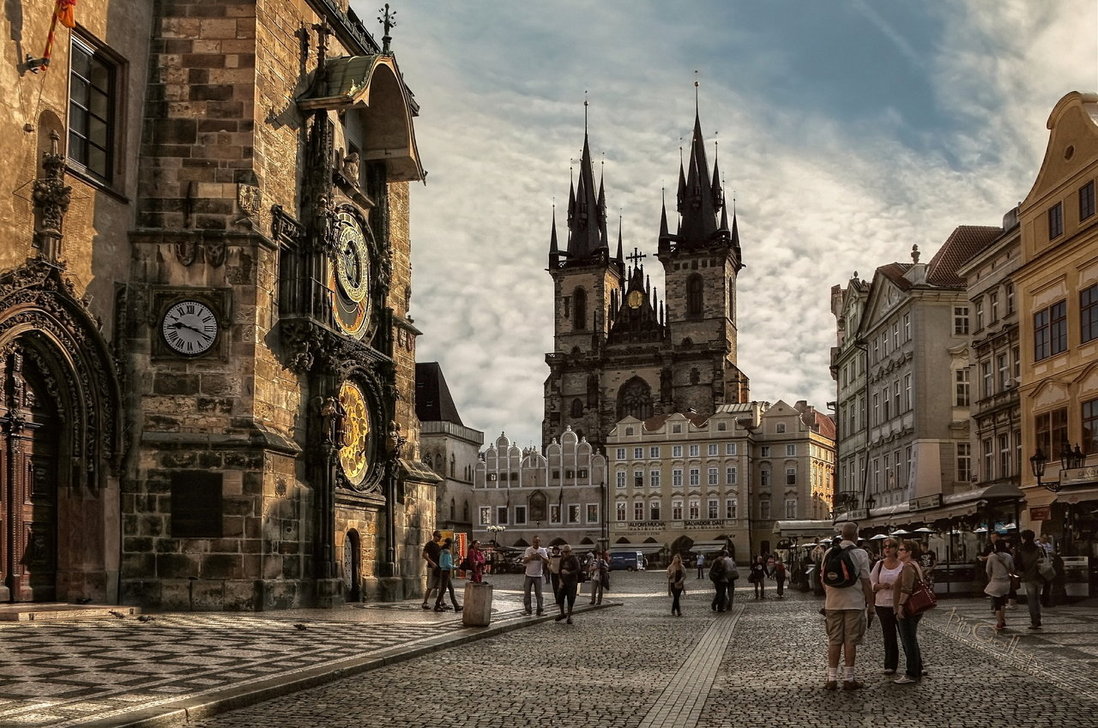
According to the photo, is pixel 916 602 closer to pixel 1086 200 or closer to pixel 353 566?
pixel 353 566

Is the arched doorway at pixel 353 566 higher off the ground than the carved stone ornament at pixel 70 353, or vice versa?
the carved stone ornament at pixel 70 353

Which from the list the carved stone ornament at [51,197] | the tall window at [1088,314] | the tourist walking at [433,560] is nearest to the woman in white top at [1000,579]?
the tourist walking at [433,560]

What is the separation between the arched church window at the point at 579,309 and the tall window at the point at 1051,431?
9715cm

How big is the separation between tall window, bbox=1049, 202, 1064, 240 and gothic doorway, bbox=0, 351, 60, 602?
85.7 ft

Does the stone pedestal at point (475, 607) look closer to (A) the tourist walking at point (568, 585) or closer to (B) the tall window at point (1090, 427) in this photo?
(A) the tourist walking at point (568, 585)

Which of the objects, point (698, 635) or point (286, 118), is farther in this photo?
point (286, 118)

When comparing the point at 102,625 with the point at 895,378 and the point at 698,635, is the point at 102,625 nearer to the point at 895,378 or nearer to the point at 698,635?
the point at 698,635

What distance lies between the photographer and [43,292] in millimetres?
19500

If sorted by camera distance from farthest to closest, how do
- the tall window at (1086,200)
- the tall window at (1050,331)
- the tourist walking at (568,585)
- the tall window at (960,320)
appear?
the tall window at (960,320)
the tall window at (1050,331)
the tall window at (1086,200)
the tourist walking at (568,585)

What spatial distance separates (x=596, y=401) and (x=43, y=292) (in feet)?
358

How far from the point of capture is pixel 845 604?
41.8 feet

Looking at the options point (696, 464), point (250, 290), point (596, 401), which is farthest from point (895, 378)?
point (596, 401)

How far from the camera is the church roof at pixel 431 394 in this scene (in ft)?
356

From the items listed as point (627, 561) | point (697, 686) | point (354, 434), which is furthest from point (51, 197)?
point (627, 561)
